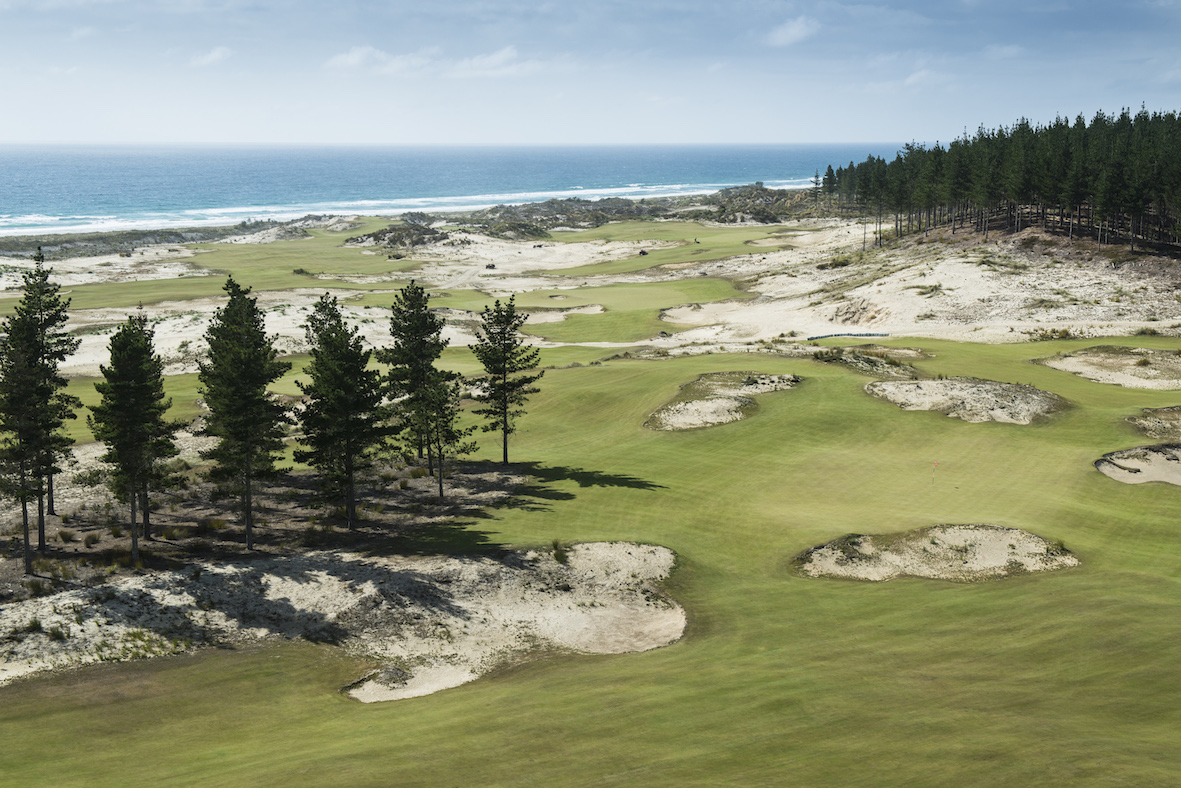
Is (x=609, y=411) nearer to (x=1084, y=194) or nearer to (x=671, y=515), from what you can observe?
(x=671, y=515)

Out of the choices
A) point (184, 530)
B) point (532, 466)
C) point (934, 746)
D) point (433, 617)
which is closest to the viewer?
point (934, 746)

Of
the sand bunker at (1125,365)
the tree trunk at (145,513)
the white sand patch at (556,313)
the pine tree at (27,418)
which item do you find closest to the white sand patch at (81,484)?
the pine tree at (27,418)

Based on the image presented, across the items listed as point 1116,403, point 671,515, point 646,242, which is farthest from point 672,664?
point 646,242

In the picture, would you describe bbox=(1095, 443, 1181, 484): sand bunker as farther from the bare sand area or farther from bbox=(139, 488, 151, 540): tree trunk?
bbox=(139, 488, 151, 540): tree trunk

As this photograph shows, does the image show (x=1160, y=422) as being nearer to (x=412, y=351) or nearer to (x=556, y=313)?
(x=412, y=351)

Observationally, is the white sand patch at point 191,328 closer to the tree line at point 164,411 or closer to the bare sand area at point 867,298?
the bare sand area at point 867,298
